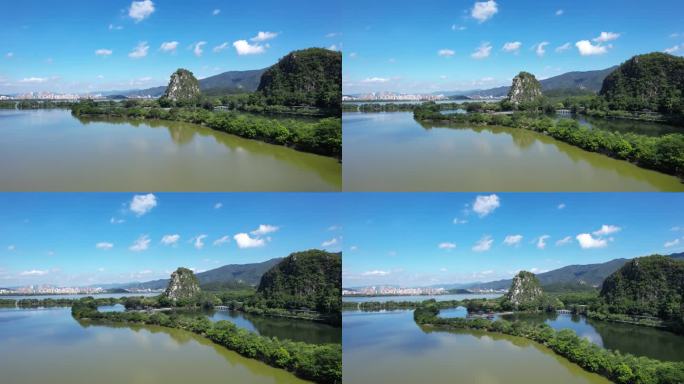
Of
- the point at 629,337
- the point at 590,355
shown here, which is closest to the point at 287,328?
the point at 590,355

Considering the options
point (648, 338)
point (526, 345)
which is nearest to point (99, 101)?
point (526, 345)

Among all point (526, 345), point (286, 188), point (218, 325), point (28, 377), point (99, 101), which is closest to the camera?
point (286, 188)

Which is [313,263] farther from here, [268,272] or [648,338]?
[648,338]

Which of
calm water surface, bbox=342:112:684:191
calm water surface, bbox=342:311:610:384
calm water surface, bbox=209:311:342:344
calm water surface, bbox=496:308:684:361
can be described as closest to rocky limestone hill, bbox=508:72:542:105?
calm water surface, bbox=342:112:684:191

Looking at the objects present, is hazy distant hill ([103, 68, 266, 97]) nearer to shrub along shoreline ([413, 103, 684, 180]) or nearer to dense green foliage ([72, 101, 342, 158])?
dense green foliage ([72, 101, 342, 158])

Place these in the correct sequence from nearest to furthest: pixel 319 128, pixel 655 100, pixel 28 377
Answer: pixel 28 377
pixel 319 128
pixel 655 100

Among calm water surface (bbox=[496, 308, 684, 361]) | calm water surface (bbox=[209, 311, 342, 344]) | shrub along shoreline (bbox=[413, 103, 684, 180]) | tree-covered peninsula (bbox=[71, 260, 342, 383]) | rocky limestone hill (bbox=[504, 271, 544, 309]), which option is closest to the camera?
tree-covered peninsula (bbox=[71, 260, 342, 383])
